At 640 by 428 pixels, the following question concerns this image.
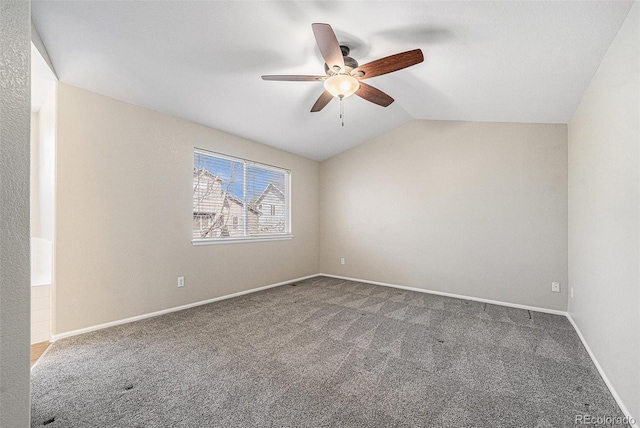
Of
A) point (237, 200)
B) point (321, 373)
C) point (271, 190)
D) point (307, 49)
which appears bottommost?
point (321, 373)

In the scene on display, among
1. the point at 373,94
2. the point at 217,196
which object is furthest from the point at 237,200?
the point at 373,94

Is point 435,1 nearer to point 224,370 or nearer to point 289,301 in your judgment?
point 224,370

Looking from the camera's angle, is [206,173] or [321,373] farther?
[206,173]

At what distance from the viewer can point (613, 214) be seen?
6.07ft

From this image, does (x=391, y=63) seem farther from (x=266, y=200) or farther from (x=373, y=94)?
(x=266, y=200)

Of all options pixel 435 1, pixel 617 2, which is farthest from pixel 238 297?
pixel 617 2

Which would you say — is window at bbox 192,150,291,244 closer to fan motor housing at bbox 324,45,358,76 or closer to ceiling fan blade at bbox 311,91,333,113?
ceiling fan blade at bbox 311,91,333,113

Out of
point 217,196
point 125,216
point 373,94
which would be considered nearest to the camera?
point 373,94

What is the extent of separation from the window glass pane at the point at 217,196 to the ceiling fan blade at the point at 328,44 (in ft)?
7.53

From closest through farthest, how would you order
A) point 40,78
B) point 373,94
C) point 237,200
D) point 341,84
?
point 341,84, point 40,78, point 373,94, point 237,200

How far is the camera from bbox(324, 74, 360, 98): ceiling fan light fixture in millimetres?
2178

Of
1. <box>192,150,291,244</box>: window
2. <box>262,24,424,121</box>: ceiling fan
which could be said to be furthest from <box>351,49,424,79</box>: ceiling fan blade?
<box>192,150,291,244</box>: window

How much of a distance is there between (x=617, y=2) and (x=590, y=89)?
3.23 feet

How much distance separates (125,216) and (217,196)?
114 centimetres
